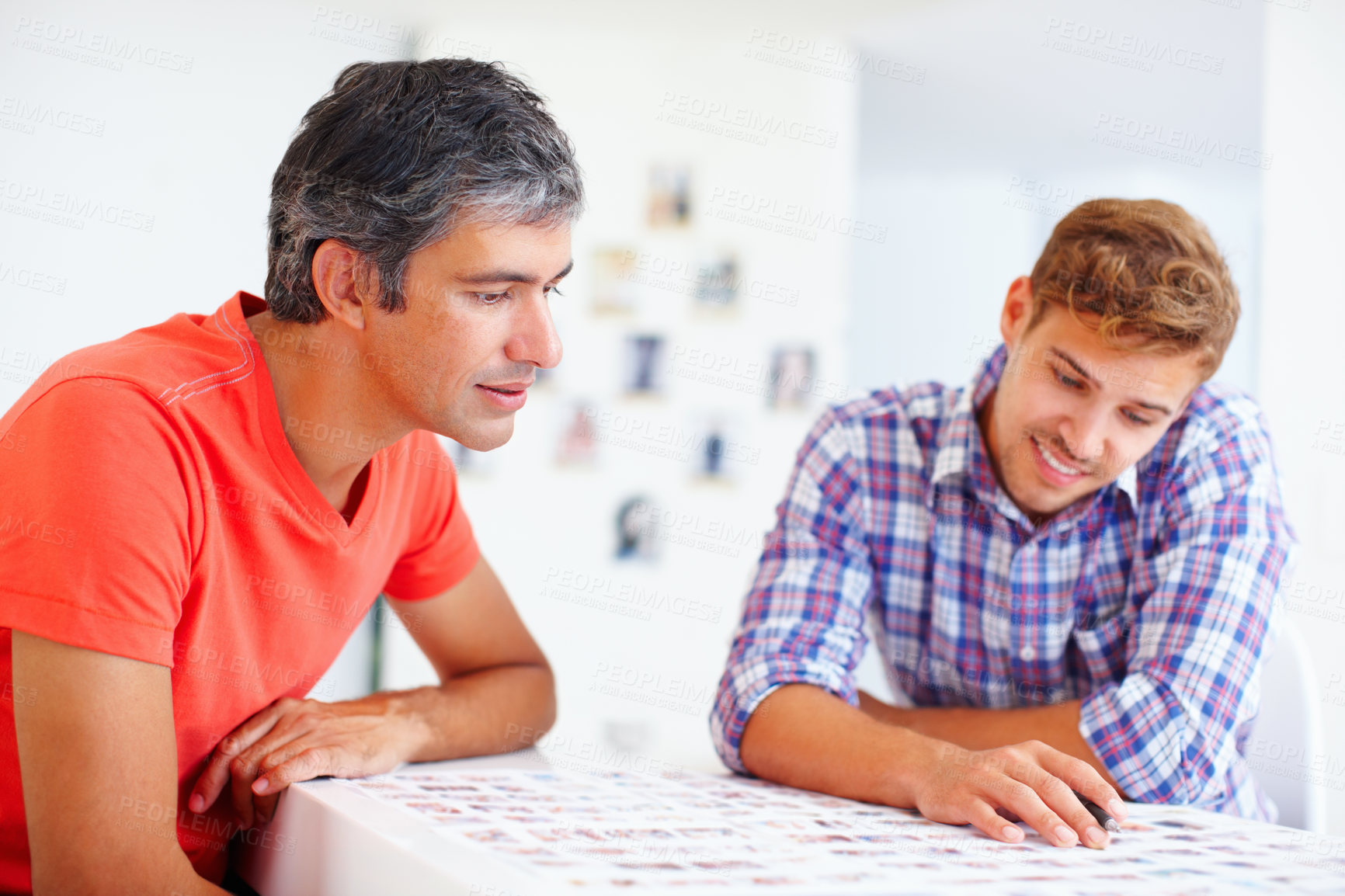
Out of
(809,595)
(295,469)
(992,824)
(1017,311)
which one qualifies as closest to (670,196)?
(1017,311)

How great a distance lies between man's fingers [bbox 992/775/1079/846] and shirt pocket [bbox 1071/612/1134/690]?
1.47 feet

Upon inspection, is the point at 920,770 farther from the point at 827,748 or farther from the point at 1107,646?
the point at 1107,646

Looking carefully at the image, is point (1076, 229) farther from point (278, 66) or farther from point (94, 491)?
point (278, 66)

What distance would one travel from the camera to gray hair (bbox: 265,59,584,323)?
3.51 ft

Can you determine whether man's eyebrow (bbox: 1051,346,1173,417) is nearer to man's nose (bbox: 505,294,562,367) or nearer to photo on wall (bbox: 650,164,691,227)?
man's nose (bbox: 505,294,562,367)

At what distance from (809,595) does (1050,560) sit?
326 millimetres

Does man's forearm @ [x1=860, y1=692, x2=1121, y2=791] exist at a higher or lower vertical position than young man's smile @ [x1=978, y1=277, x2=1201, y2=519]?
lower

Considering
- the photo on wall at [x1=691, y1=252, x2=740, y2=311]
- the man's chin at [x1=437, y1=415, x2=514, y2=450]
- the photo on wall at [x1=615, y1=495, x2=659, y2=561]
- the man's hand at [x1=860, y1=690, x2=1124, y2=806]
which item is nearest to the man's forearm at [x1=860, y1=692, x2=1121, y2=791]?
the man's hand at [x1=860, y1=690, x2=1124, y2=806]

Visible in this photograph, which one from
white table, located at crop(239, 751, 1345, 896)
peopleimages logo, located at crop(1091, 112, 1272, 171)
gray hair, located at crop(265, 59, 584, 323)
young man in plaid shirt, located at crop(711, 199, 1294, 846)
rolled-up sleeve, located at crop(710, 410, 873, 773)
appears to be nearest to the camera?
white table, located at crop(239, 751, 1345, 896)

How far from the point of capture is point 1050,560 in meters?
1.38

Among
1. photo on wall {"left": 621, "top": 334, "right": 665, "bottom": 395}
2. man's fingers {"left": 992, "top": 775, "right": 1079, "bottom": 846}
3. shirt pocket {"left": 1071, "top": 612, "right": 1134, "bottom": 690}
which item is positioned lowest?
man's fingers {"left": 992, "top": 775, "right": 1079, "bottom": 846}

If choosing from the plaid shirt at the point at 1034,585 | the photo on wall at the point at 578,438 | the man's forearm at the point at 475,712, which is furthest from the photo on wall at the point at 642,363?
the man's forearm at the point at 475,712

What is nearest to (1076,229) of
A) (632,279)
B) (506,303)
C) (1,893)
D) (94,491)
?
(506,303)

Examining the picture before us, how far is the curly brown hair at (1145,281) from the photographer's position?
1.23m
